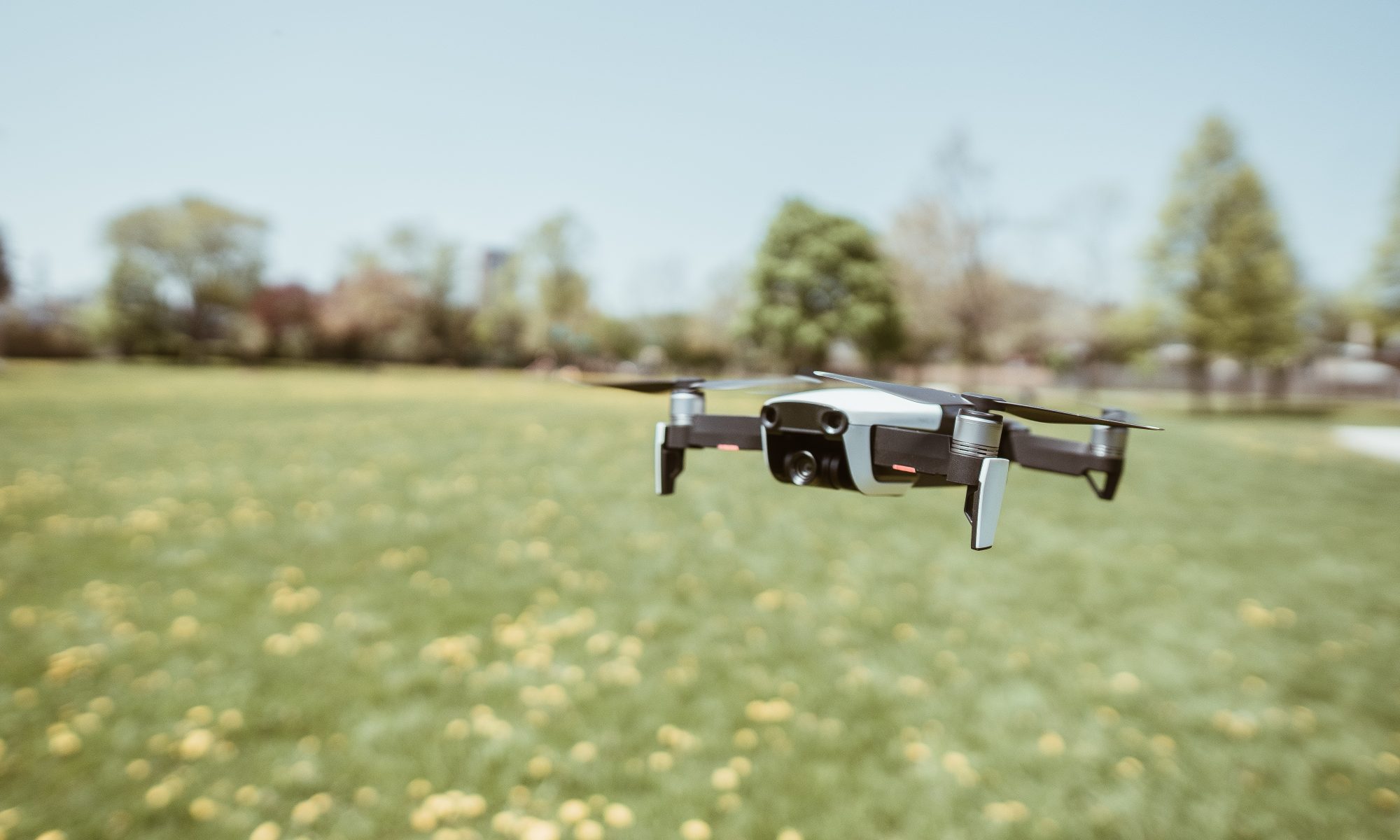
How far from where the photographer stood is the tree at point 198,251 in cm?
7900

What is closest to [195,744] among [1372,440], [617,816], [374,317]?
[617,816]

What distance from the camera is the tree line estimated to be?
53.5ft

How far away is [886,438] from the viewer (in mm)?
763

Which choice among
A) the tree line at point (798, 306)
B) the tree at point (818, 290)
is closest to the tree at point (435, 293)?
the tree line at point (798, 306)

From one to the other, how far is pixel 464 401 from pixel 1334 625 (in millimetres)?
25618

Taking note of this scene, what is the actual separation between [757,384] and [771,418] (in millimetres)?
96

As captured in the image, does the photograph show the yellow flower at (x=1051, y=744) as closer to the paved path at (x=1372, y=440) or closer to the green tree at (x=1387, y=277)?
the paved path at (x=1372, y=440)

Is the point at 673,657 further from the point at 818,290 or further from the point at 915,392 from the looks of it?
the point at 915,392

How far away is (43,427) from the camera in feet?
68.1

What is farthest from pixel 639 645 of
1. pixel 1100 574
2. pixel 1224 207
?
pixel 1224 207

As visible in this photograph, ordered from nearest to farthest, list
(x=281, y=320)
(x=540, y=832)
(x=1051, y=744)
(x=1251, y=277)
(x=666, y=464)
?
(x=666, y=464) → (x=540, y=832) → (x=1051, y=744) → (x=1251, y=277) → (x=281, y=320)

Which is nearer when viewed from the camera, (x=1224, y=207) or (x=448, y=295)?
(x=1224, y=207)

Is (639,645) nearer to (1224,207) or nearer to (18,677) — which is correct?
(18,677)

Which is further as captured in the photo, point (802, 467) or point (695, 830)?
point (695, 830)
